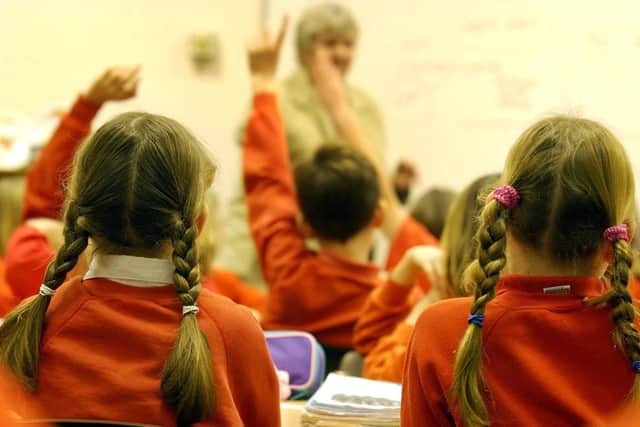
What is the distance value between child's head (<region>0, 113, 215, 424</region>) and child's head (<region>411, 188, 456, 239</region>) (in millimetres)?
1476

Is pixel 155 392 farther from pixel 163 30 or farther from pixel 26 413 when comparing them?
pixel 163 30

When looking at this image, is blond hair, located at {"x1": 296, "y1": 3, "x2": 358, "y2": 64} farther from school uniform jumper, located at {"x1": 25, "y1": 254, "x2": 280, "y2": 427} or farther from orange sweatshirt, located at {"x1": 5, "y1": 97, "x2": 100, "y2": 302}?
school uniform jumper, located at {"x1": 25, "y1": 254, "x2": 280, "y2": 427}

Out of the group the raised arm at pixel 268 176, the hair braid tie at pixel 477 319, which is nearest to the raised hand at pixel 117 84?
the raised arm at pixel 268 176

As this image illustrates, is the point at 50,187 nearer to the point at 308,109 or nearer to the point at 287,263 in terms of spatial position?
the point at 287,263

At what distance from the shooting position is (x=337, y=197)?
220 centimetres

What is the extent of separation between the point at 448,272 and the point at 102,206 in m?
0.72

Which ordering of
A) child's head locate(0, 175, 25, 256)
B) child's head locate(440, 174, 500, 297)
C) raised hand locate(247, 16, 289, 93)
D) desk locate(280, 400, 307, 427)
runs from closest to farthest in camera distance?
desk locate(280, 400, 307, 427)
child's head locate(440, 174, 500, 297)
raised hand locate(247, 16, 289, 93)
child's head locate(0, 175, 25, 256)

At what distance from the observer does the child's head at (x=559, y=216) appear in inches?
48.8

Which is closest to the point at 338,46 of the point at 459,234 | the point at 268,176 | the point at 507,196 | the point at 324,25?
the point at 324,25

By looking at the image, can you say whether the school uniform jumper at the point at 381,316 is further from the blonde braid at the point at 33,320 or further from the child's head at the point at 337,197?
the blonde braid at the point at 33,320

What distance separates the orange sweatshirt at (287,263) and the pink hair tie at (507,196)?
879 millimetres

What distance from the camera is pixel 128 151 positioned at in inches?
51.1

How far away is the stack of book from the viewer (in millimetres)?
1491

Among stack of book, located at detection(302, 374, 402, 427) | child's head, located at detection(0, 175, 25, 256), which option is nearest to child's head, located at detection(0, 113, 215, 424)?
stack of book, located at detection(302, 374, 402, 427)
